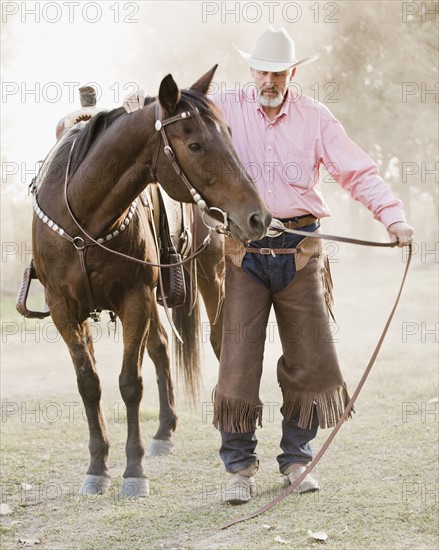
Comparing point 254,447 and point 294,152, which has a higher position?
point 294,152

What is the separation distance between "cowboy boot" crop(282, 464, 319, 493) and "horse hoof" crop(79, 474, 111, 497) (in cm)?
108

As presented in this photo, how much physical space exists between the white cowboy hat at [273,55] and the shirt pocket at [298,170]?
1.42 ft

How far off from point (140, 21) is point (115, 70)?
4.14ft

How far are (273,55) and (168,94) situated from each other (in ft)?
2.10

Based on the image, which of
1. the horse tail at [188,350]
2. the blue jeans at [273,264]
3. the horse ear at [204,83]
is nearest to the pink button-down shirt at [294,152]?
the blue jeans at [273,264]

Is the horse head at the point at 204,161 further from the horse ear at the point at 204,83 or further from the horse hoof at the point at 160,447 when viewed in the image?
the horse hoof at the point at 160,447

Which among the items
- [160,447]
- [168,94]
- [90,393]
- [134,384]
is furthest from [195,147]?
[160,447]

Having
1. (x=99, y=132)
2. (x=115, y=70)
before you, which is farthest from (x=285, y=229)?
(x=115, y=70)

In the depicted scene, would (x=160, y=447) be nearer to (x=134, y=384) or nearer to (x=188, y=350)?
(x=188, y=350)

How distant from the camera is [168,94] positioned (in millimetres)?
3824

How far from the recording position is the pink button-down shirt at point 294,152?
13.8 ft

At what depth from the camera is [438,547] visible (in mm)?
3568

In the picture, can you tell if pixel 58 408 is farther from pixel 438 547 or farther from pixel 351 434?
pixel 438 547

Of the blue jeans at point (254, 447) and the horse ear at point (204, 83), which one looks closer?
the horse ear at point (204, 83)
